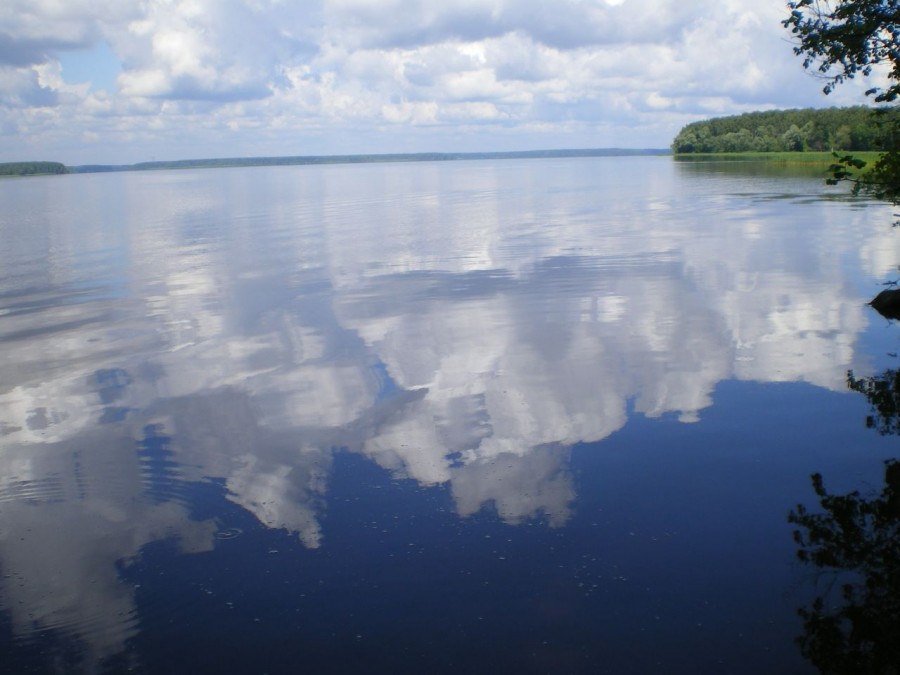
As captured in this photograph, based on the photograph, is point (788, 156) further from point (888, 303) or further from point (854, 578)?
point (854, 578)

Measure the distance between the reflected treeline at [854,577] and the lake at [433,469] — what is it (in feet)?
0.36

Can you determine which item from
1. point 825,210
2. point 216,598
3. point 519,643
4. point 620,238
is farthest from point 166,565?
point 825,210

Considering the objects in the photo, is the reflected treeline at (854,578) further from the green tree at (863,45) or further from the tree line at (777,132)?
the tree line at (777,132)

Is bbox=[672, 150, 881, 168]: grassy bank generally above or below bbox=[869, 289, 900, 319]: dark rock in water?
above

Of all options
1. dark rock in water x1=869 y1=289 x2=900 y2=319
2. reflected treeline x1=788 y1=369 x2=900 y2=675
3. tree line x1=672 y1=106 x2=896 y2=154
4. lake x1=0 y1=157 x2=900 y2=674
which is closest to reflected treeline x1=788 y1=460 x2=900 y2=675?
reflected treeline x1=788 y1=369 x2=900 y2=675

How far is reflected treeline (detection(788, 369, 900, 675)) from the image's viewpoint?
6.20 metres

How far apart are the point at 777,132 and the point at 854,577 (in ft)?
499

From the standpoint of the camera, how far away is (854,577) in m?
7.23

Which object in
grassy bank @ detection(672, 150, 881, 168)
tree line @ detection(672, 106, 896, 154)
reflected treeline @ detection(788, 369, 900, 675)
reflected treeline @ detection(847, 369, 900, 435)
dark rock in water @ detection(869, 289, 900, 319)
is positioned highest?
tree line @ detection(672, 106, 896, 154)

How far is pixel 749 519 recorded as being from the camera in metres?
8.34

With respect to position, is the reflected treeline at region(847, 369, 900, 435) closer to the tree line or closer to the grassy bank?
the grassy bank

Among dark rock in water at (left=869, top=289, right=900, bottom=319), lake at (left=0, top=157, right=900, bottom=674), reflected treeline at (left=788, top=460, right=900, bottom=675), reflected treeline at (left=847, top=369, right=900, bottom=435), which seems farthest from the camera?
dark rock in water at (left=869, top=289, right=900, bottom=319)

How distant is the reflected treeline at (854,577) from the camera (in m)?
6.20

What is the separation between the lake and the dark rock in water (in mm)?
620
